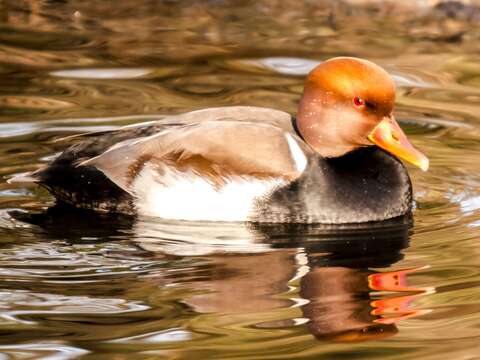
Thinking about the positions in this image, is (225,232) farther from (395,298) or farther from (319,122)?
(395,298)

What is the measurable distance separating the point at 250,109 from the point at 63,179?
1.14 m

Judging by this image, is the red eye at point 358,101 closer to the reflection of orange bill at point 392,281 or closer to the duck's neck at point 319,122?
the duck's neck at point 319,122


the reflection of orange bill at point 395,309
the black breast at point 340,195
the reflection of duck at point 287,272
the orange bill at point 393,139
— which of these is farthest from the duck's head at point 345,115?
the reflection of orange bill at point 395,309

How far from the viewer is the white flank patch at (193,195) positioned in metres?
7.09

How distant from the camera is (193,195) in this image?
7195 mm

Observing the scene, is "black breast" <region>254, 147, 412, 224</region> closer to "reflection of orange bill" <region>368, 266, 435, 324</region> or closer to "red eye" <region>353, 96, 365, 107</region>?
"red eye" <region>353, 96, 365, 107</region>

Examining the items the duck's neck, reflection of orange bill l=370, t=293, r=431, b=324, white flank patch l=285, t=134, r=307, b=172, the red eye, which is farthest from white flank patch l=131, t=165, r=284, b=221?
reflection of orange bill l=370, t=293, r=431, b=324

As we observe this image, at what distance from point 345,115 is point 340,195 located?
489 mm

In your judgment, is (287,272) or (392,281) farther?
(287,272)

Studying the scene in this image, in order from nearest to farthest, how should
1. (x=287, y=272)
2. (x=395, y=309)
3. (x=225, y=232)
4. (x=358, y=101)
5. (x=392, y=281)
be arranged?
(x=395, y=309)
(x=392, y=281)
(x=287, y=272)
(x=225, y=232)
(x=358, y=101)

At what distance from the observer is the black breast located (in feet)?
23.1

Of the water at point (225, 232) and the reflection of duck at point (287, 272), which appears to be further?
the reflection of duck at point (287, 272)

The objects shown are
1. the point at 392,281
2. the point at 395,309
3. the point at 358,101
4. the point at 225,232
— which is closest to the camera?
the point at 395,309

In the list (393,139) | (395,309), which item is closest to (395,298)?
(395,309)
